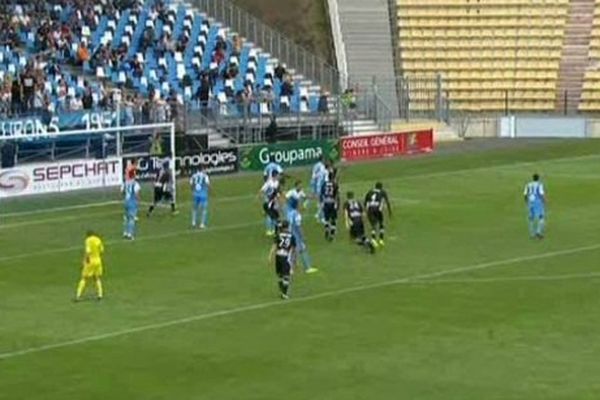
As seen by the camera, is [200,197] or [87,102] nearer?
[200,197]

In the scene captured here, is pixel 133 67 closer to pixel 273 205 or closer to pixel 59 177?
pixel 59 177

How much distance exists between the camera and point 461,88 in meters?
74.4

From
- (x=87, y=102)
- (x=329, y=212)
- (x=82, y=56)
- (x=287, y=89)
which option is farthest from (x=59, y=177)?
(x=287, y=89)

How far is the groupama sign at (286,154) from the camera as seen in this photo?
193 feet

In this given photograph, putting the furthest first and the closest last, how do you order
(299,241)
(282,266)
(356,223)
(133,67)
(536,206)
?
(133,67) → (536,206) → (356,223) → (299,241) → (282,266)

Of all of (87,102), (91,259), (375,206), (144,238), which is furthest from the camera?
(87,102)

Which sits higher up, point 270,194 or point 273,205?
point 270,194

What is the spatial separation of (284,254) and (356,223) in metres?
7.23

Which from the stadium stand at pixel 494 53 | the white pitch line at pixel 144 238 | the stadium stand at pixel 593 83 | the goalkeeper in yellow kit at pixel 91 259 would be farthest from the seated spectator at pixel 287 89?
the goalkeeper in yellow kit at pixel 91 259

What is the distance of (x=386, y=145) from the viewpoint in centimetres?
6462

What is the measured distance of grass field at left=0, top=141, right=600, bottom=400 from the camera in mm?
25453

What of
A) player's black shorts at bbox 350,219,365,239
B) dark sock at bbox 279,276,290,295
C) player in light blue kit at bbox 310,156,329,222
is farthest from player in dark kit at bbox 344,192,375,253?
dark sock at bbox 279,276,290,295

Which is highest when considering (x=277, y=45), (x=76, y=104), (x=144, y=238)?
(x=277, y=45)

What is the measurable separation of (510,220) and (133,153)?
14.7 m
